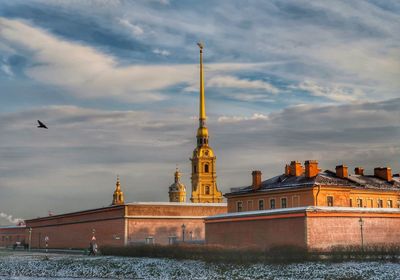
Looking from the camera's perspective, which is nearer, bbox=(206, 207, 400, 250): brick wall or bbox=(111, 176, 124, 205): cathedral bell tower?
bbox=(206, 207, 400, 250): brick wall

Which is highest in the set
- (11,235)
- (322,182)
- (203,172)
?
(203,172)

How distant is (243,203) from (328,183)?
10.4 m

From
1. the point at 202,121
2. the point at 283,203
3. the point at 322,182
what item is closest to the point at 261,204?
the point at 283,203

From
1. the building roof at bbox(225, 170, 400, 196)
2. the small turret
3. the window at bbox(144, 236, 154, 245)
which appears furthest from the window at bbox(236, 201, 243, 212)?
the small turret

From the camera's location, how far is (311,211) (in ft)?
170

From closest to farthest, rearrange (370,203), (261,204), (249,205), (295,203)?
1. (295,203)
2. (261,204)
3. (370,203)
4. (249,205)

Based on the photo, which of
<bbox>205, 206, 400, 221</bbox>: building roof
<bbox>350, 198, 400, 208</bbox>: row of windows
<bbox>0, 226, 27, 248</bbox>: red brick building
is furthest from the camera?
<bbox>0, 226, 27, 248</bbox>: red brick building

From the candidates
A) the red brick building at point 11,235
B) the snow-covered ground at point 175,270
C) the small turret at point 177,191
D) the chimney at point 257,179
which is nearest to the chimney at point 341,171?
the chimney at point 257,179

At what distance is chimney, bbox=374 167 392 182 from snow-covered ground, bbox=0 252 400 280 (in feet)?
108

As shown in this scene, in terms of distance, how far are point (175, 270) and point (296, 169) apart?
24747 millimetres

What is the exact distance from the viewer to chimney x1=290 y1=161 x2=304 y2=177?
218 ft

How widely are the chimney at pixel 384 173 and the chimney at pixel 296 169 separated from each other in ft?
42.1

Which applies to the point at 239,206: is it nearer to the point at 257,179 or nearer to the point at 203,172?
the point at 257,179

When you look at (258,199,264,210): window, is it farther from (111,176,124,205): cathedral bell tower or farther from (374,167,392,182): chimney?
(111,176,124,205): cathedral bell tower
